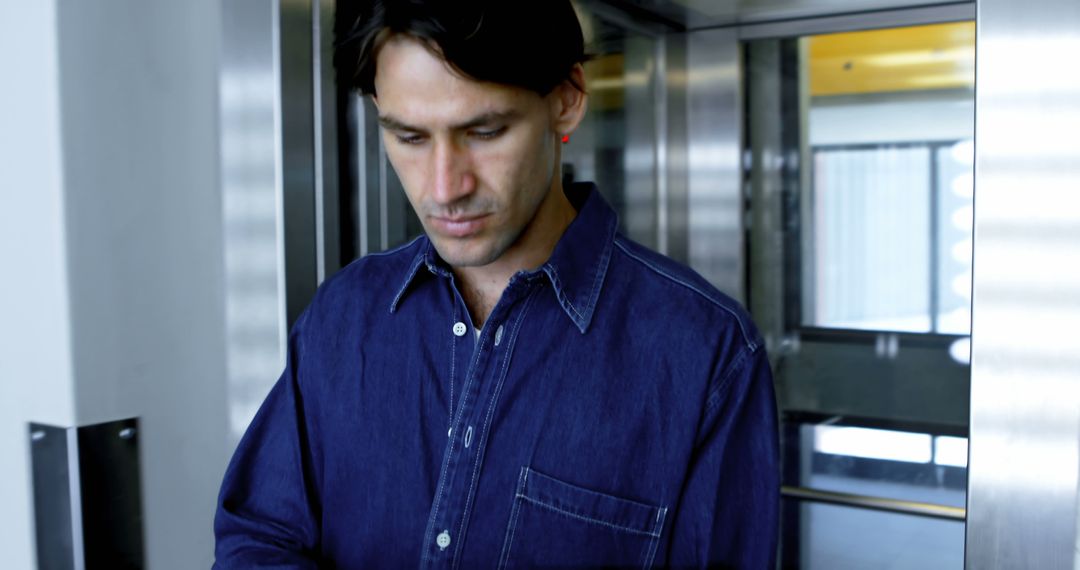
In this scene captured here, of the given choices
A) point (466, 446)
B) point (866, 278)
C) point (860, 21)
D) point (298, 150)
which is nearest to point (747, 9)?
point (860, 21)

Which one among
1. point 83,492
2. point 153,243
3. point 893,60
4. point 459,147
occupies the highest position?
point 893,60

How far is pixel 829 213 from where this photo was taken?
8.27 feet

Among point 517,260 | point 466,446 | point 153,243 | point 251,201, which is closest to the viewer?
point 466,446

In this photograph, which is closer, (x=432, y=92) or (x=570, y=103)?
(x=432, y=92)

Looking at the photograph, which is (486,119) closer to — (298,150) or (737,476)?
(737,476)

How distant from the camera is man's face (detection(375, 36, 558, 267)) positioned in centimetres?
108

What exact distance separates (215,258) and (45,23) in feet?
1.52

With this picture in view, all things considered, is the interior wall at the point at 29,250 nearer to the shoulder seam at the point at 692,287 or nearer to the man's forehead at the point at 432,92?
the man's forehead at the point at 432,92

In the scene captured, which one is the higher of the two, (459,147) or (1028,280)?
(459,147)

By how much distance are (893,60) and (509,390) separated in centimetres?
168

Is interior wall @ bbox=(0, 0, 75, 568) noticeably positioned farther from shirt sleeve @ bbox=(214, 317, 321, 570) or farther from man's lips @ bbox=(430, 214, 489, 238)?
man's lips @ bbox=(430, 214, 489, 238)

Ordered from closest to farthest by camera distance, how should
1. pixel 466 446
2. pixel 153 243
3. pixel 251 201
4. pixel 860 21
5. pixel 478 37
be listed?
1. pixel 478 37
2. pixel 466 446
3. pixel 153 243
4. pixel 251 201
5. pixel 860 21

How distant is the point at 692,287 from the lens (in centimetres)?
122

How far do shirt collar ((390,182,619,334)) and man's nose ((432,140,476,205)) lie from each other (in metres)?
0.16
